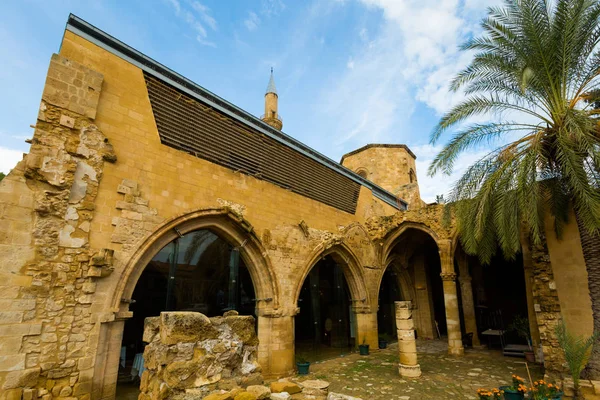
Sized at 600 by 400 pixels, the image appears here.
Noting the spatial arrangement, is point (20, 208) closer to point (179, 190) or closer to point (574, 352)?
point (179, 190)

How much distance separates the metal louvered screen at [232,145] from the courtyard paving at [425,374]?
5.28 meters

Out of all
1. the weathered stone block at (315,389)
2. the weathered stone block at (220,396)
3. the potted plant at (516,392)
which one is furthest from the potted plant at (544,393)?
the weathered stone block at (220,396)

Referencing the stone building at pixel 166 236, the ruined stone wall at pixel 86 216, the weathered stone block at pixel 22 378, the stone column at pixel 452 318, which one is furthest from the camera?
the stone column at pixel 452 318

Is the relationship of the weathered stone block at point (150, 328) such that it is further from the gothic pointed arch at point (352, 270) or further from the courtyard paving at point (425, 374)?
the gothic pointed arch at point (352, 270)

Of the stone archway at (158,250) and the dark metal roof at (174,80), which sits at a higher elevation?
the dark metal roof at (174,80)

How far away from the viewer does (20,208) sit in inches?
203

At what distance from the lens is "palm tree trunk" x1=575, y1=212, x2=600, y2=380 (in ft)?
19.5

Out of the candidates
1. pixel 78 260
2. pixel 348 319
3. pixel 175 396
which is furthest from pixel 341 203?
pixel 175 396

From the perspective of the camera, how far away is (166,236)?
7.00 meters

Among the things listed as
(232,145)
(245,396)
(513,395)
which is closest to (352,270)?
(232,145)

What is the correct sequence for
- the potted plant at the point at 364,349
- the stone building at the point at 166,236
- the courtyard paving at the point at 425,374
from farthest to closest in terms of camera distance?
the potted plant at the point at 364,349, the courtyard paving at the point at 425,374, the stone building at the point at 166,236

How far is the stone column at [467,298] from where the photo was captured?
12859mm

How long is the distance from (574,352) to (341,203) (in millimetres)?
7731

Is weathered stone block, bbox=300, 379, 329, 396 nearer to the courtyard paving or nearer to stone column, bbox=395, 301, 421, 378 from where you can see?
the courtyard paving
